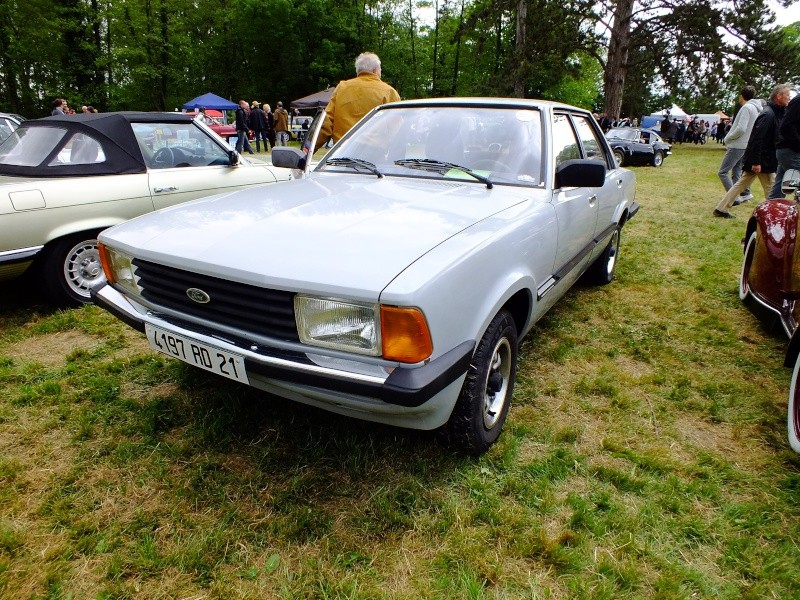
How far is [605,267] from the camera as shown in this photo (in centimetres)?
455

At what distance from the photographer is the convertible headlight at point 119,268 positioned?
7.34 feet

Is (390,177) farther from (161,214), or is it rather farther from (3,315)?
(3,315)

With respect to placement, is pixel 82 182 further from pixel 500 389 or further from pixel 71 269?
pixel 500 389

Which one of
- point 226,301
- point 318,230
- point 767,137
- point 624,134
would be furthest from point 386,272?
point 624,134

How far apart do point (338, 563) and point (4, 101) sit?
35702 mm

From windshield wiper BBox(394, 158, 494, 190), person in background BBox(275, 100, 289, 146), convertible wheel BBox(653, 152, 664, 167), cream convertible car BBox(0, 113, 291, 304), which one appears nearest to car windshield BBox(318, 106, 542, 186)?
windshield wiper BBox(394, 158, 494, 190)

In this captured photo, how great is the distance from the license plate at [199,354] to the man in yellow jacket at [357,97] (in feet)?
9.97

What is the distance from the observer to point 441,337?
171 centimetres

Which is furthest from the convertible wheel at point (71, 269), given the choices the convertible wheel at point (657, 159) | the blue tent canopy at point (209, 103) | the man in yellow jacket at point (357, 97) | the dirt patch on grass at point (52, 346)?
the blue tent canopy at point (209, 103)

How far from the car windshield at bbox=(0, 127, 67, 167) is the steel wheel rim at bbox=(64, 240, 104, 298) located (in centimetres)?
70

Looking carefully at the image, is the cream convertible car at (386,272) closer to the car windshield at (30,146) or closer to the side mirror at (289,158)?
the side mirror at (289,158)

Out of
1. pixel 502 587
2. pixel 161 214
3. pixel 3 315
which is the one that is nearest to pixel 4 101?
pixel 3 315

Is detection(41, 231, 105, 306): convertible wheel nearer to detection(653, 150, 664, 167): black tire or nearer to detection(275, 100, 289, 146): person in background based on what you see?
detection(275, 100, 289, 146): person in background

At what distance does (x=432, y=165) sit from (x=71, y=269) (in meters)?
2.84
